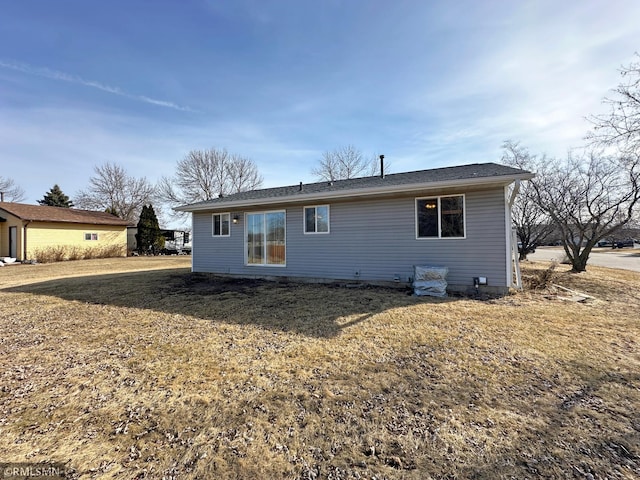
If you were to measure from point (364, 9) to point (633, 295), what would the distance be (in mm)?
10153

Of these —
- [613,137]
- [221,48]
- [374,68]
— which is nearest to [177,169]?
[221,48]

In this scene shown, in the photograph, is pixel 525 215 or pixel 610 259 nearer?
pixel 525 215

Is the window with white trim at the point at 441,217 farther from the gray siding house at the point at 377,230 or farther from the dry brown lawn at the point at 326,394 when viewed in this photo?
the dry brown lawn at the point at 326,394

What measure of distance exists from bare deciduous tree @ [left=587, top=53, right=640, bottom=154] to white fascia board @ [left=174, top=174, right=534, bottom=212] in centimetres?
541

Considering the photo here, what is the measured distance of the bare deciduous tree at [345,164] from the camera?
27.0 metres

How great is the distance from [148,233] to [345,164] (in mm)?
18872

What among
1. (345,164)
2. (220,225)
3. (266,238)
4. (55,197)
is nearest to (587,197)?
(266,238)

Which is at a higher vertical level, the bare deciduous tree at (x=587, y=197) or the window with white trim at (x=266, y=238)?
the bare deciduous tree at (x=587, y=197)

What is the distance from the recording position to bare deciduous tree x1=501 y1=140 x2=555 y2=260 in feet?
51.1

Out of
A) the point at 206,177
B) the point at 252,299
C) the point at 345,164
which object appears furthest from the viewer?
the point at 206,177

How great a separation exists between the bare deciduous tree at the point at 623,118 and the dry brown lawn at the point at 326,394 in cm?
653

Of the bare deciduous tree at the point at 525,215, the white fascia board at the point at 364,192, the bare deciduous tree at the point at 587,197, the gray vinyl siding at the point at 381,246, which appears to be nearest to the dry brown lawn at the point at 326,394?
the gray vinyl siding at the point at 381,246

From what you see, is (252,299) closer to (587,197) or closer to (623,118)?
(623,118)

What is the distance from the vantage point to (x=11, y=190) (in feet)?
116
